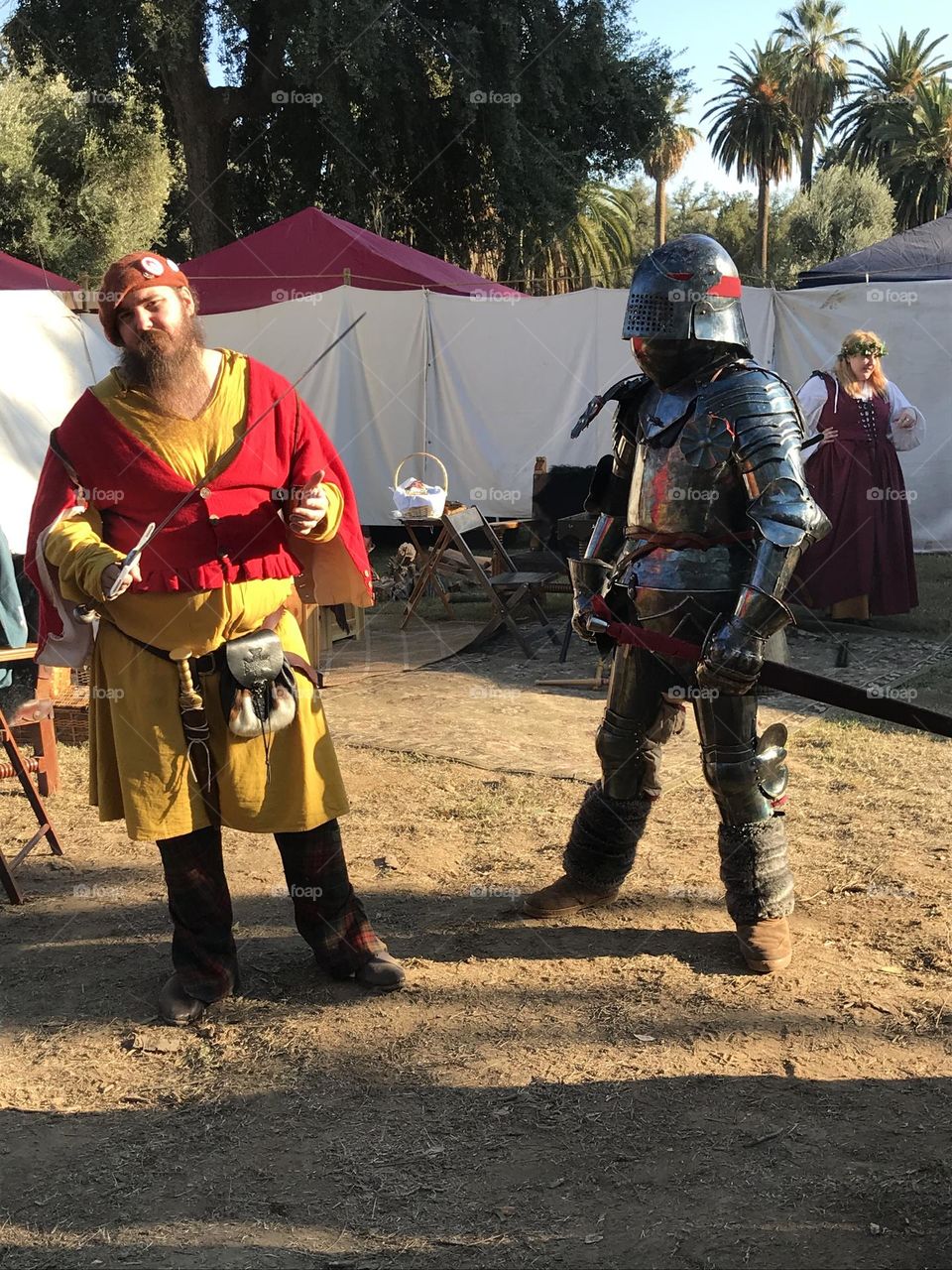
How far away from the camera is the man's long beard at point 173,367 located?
111 inches

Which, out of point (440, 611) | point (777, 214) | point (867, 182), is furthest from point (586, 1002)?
point (777, 214)

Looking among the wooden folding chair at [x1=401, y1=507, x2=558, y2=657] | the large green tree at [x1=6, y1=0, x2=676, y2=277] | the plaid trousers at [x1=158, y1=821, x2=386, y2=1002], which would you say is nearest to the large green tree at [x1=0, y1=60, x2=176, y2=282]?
the large green tree at [x1=6, y1=0, x2=676, y2=277]

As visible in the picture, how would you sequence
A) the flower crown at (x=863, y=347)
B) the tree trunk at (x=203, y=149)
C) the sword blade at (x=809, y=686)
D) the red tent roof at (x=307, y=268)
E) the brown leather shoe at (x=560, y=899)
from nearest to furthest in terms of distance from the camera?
the sword blade at (x=809, y=686) < the brown leather shoe at (x=560, y=899) < the flower crown at (x=863, y=347) < the red tent roof at (x=307, y=268) < the tree trunk at (x=203, y=149)

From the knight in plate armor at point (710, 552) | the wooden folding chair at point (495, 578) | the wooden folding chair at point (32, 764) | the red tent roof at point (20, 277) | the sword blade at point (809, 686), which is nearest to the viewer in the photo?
the sword blade at point (809, 686)

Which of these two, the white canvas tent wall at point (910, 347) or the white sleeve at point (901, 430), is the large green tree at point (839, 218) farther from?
the white sleeve at point (901, 430)

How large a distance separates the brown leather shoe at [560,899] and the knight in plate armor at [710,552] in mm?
368

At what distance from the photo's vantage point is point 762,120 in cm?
4691

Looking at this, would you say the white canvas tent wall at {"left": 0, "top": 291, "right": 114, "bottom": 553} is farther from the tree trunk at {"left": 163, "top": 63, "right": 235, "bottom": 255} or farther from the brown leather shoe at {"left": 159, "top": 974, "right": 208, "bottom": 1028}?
the tree trunk at {"left": 163, "top": 63, "right": 235, "bottom": 255}

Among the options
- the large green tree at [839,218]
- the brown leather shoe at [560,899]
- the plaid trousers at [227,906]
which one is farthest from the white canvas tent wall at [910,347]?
the large green tree at [839,218]

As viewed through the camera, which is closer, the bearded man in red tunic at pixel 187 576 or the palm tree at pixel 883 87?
the bearded man in red tunic at pixel 187 576

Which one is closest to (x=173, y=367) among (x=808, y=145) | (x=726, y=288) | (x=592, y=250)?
(x=726, y=288)

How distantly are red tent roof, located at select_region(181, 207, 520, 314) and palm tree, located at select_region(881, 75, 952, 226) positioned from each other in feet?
88.7

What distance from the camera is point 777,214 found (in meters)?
47.2

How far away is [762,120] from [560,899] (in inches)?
1957
